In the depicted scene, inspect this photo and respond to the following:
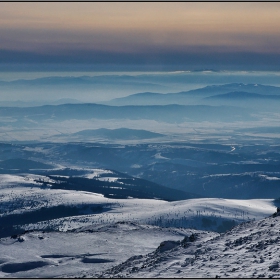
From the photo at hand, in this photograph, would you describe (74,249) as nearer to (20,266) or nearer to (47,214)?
(20,266)

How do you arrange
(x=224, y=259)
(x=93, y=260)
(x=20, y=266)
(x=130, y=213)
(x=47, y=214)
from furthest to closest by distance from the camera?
(x=47, y=214) → (x=130, y=213) → (x=93, y=260) → (x=20, y=266) → (x=224, y=259)

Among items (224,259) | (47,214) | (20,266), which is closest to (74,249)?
(20,266)

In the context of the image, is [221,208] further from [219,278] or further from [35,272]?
[219,278]

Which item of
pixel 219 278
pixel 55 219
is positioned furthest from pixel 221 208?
pixel 219 278

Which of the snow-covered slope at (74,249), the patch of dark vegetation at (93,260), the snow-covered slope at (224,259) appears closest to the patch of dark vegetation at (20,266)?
the snow-covered slope at (74,249)

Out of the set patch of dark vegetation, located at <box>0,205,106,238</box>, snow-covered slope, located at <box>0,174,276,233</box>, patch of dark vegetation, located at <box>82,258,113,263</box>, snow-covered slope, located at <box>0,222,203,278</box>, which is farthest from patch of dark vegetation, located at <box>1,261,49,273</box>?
patch of dark vegetation, located at <box>0,205,106,238</box>

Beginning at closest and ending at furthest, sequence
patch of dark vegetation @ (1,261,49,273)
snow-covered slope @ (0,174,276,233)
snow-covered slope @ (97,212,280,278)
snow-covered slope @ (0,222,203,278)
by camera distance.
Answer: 1. snow-covered slope @ (97,212,280,278)
2. snow-covered slope @ (0,222,203,278)
3. patch of dark vegetation @ (1,261,49,273)
4. snow-covered slope @ (0,174,276,233)

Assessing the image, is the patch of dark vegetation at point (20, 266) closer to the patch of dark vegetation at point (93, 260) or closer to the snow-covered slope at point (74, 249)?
the snow-covered slope at point (74, 249)

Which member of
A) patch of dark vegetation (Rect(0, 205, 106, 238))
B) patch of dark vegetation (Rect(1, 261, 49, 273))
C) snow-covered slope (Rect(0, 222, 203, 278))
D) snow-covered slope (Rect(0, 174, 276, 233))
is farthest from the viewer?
patch of dark vegetation (Rect(0, 205, 106, 238))

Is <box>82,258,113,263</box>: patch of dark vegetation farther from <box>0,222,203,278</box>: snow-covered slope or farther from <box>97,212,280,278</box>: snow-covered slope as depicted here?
<box>97,212,280,278</box>: snow-covered slope
